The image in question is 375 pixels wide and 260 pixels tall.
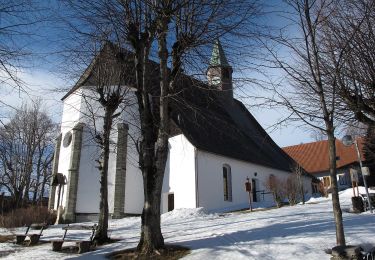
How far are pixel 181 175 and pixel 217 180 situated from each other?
243cm

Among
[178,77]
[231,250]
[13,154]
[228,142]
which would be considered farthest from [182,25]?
[13,154]

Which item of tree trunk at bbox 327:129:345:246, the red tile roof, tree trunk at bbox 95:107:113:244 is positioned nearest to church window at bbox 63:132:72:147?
tree trunk at bbox 95:107:113:244

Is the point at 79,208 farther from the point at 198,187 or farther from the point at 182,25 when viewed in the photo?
the point at 182,25

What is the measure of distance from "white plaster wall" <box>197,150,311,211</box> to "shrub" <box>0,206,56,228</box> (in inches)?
337

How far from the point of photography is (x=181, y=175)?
23875mm

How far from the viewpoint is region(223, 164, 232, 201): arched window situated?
84.9ft

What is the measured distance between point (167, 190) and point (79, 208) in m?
5.24

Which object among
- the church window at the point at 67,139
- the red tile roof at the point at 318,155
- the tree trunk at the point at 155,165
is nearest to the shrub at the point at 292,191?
the church window at the point at 67,139

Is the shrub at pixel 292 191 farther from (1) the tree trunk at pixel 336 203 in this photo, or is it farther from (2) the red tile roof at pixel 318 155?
(2) the red tile roof at pixel 318 155

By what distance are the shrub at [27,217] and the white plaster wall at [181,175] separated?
21.6 feet

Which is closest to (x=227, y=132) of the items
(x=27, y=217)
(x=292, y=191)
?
(x=292, y=191)

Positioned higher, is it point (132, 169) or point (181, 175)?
point (132, 169)

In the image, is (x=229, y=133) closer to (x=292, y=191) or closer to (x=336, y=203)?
(x=292, y=191)

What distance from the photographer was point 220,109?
31797mm
